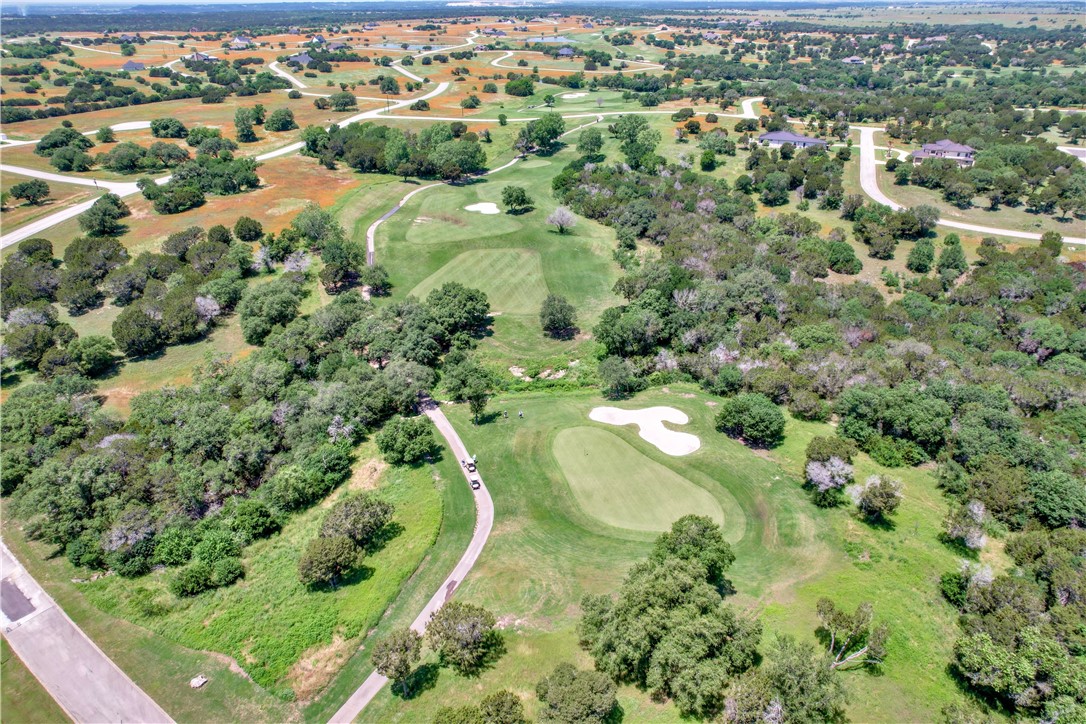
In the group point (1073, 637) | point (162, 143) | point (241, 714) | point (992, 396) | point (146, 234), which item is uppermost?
point (162, 143)

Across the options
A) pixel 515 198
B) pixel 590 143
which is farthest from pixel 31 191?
pixel 590 143

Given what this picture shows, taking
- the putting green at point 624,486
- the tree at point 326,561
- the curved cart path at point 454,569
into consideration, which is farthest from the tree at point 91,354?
the putting green at point 624,486

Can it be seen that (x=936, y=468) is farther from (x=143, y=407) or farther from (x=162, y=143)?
(x=162, y=143)

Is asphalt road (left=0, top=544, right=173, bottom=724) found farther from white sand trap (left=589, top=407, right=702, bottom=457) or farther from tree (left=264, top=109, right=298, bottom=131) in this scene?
tree (left=264, top=109, right=298, bottom=131)

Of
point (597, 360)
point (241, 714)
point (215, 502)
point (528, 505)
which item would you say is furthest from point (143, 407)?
point (597, 360)

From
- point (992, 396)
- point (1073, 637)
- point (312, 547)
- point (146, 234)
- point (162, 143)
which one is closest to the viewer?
point (1073, 637)

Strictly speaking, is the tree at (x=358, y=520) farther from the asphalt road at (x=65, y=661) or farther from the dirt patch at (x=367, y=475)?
the asphalt road at (x=65, y=661)

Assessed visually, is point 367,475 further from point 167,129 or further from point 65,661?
point 167,129
